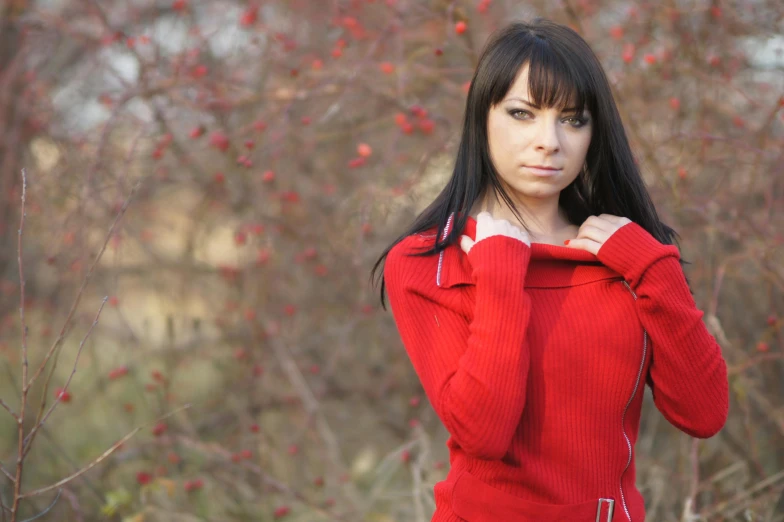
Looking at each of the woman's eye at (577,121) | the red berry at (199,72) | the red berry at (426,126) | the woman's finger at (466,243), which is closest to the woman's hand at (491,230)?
the woman's finger at (466,243)

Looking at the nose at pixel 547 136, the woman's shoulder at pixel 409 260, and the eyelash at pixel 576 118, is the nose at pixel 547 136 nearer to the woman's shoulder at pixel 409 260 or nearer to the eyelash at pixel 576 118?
the eyelash at pixel 576 118

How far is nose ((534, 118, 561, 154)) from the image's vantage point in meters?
1.59

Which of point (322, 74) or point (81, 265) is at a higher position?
point (322, 74)

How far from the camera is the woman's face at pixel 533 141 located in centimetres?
160

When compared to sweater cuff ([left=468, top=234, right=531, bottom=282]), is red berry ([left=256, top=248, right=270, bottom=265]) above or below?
below

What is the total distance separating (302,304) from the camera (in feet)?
14.4

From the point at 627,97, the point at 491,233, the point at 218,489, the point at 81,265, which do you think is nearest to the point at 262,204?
the point at 81,265

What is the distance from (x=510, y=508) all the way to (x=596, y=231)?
56 centimetres

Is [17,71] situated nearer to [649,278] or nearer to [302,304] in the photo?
[302,304]

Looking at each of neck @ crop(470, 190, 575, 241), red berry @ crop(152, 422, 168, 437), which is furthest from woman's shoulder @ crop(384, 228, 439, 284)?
red berry @ crop(152, 422, 168, 437)

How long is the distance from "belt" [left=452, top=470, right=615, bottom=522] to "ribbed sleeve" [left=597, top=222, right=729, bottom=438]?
0.23m

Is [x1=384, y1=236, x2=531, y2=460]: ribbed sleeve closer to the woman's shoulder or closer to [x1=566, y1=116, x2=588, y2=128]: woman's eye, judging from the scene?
the woman's shoulder

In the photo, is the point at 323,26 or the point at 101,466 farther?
the point at 323,26

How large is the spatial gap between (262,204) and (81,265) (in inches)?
37.7
